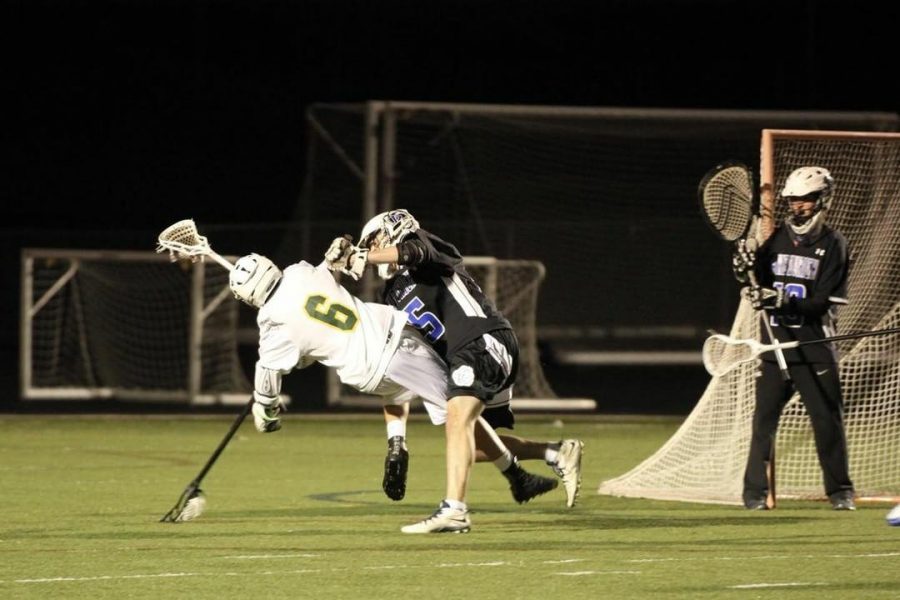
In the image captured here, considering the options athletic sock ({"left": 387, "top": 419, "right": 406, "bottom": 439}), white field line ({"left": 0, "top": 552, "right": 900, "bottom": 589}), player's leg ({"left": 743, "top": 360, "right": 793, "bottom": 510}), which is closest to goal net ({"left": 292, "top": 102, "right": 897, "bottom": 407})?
player's leg ({"left": 743, "top": 360, "right": 793, "bottom": 510})

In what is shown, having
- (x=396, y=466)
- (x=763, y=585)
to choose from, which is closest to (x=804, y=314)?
(x=396, y=466)

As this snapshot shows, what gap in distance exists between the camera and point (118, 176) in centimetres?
2825

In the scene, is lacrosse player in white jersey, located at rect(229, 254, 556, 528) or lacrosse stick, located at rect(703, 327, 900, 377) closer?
lacrosse player in white jersey, located at rect(229, 254, 556, 528)

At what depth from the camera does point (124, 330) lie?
53.4 ft

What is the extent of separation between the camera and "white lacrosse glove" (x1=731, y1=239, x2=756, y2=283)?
27.6ft

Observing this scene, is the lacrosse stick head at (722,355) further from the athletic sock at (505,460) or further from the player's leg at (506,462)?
the athletic sock at (505,460)

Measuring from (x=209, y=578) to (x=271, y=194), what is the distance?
2277 cm

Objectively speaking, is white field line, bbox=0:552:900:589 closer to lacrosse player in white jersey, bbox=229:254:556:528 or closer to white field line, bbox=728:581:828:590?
white field line, bbox=728:581:828:590

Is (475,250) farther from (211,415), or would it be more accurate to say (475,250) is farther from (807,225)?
(807,225)

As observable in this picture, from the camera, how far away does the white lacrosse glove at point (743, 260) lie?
8.42 meters

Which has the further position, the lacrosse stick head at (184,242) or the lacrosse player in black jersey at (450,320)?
the lacrosse stick head at (184,242)

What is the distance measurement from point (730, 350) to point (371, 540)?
2.76m

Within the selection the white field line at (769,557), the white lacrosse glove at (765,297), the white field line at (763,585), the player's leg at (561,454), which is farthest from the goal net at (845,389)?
the white field line at (763,585)

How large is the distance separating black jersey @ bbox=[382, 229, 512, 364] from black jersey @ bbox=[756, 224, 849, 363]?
163 centimetres
